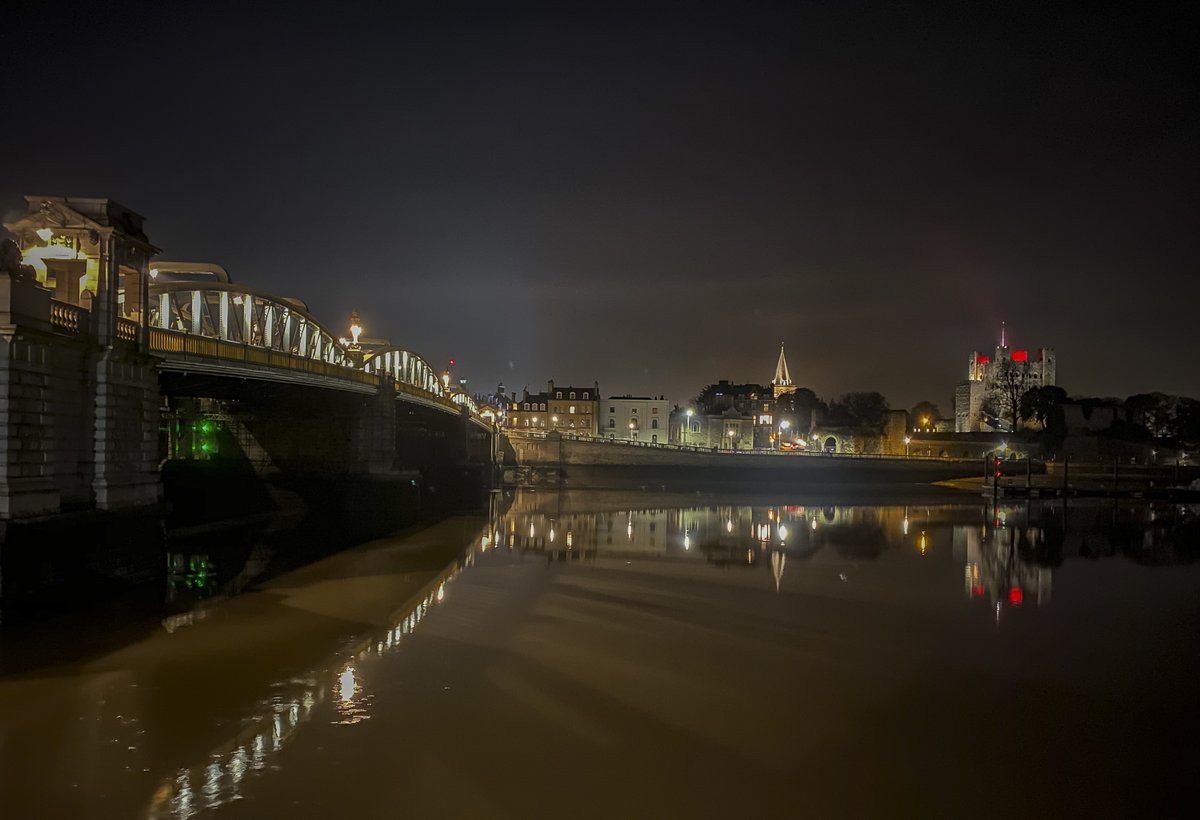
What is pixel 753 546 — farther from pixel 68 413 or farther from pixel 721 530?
pixel 68 413

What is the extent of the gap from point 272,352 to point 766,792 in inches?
1068

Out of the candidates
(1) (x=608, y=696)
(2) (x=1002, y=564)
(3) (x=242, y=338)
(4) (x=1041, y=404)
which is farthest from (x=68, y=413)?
(4) (x=1041, y=404)

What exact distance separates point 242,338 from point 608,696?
24189mm

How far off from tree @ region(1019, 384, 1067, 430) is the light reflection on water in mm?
52782

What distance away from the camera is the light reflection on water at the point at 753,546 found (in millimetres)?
11539

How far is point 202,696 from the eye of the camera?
1288 cm

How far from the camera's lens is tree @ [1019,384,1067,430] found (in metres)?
111

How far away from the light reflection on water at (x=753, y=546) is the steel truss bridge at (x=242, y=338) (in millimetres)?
9407

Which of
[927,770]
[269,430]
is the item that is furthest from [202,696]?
[269,430]

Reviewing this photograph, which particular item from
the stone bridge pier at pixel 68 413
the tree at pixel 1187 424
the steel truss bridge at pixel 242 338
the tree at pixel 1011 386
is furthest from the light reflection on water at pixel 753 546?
the tree at pixel 1011 386

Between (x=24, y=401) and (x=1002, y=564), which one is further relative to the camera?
(x=1002, y=564)

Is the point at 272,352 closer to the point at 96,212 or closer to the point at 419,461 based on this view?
the point at 96,212

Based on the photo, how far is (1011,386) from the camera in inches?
4747

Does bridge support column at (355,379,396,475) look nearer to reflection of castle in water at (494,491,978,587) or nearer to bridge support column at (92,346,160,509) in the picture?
reflection of castle in water at (494,491,978,587)
